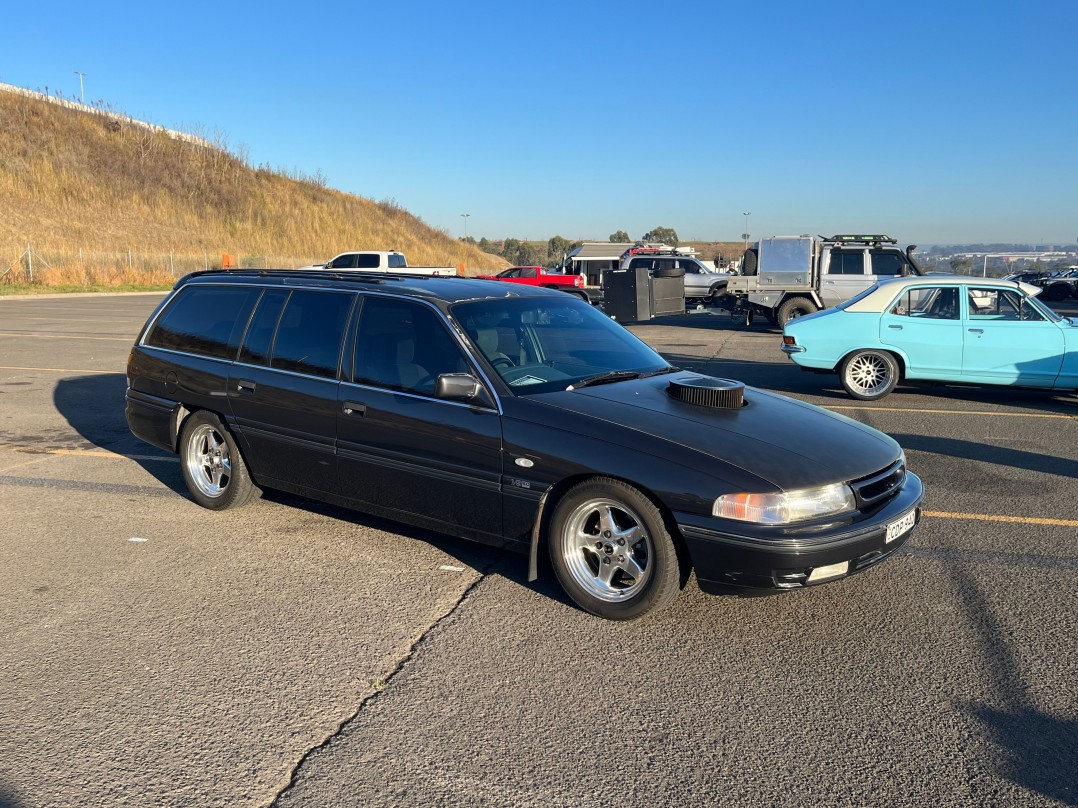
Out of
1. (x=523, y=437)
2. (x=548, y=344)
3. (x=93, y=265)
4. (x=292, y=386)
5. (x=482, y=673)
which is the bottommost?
(x=482, y=673)

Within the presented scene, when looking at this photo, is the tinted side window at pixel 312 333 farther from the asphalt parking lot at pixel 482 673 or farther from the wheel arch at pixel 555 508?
the wheel arch at pixel 555 508

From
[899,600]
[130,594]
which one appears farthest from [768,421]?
[130,594]

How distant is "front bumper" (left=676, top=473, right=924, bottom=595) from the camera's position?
12.4ft

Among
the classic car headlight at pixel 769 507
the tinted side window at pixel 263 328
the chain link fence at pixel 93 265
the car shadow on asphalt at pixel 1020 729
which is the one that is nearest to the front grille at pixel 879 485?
the classic car headlight at pixel 769 507

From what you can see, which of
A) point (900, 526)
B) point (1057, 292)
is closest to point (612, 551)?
point (900, 526)

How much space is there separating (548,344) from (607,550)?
1.49 meters

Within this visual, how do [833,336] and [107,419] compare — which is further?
[833,336]

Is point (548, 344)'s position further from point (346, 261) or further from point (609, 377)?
point (346, 261)

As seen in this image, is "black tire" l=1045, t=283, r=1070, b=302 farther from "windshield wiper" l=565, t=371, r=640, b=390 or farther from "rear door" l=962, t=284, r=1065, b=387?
"windshield wiper" l=565, t=371, r=640, b=390

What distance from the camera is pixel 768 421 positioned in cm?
451

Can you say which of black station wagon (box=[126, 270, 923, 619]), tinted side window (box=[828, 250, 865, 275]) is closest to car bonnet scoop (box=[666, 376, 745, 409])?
black station wagon (box=[126, 270, 923, 619])

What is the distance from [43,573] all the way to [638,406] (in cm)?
336

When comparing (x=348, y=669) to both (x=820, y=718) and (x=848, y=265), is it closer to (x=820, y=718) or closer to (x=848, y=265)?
(x=820, y=718)

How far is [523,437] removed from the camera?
171 inches
